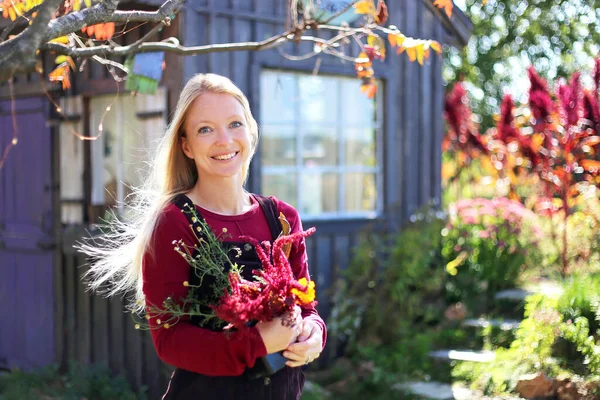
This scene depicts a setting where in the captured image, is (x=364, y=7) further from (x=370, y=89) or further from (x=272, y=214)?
(x=272, y=214)

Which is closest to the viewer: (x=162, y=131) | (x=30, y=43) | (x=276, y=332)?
(x=30, y=43)

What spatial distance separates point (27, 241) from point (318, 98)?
275 cm

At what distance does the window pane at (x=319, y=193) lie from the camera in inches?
268

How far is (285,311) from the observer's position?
2.26 m

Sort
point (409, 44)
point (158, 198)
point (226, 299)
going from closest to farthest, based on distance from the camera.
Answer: point (226, 299) < point (158, 198) < point (409, 44)

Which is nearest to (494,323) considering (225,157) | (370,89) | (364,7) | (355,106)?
(355,106)

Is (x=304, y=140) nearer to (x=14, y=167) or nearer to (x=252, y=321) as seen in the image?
(x=14, y=167)

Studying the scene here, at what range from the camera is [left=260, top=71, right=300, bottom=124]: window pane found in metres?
6.43

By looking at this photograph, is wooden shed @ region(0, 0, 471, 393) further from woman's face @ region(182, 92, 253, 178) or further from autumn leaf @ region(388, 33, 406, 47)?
woman's face @ region(182, 92, 253, 178)

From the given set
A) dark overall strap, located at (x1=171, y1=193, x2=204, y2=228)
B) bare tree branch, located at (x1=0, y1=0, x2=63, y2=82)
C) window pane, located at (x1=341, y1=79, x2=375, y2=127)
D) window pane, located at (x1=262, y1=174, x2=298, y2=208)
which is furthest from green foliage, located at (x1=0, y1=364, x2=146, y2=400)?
bare tree branch, located at (x1=0, y1=0, x2=63, y2=82)

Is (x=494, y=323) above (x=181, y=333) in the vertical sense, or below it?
below

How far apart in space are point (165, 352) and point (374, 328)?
14.4 feet

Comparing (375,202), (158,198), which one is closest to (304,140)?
(375,202)

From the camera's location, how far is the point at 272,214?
2.65 m
